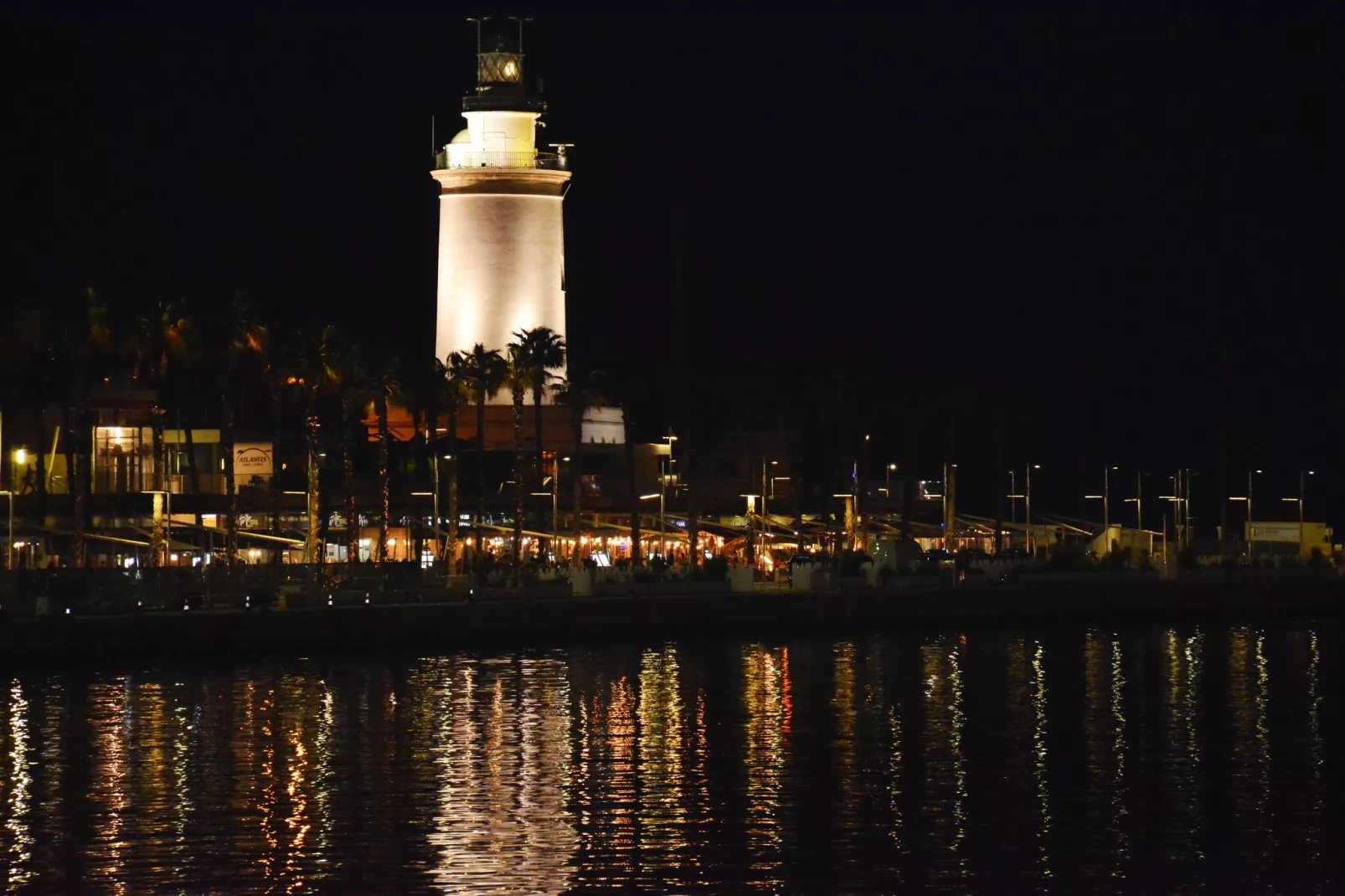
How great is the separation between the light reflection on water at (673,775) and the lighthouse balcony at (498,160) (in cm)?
2740

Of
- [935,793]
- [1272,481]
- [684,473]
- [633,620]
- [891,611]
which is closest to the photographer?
[935,793]

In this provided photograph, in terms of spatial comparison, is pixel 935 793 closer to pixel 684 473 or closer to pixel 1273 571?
pixel 1273 571

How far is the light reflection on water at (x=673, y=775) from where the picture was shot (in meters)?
26.0

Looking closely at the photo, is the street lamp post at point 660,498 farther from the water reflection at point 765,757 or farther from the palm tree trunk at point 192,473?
the water reflection at point 765,757

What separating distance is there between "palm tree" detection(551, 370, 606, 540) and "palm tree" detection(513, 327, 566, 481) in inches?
50.2

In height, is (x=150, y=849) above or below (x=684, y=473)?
below

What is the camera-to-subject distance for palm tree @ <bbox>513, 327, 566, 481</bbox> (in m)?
72.9

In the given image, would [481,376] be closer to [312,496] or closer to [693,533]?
[693,533]

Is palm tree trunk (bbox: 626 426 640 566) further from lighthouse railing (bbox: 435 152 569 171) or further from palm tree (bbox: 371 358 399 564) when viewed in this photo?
lighthouse railing (bbox: 435 152 569 171)

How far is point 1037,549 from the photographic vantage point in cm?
8662

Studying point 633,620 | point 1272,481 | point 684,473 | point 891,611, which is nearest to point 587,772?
point 633,620

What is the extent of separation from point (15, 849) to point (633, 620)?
31092 millimetres

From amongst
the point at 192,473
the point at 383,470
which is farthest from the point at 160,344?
the point at 383,470

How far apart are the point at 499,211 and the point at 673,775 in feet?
147
